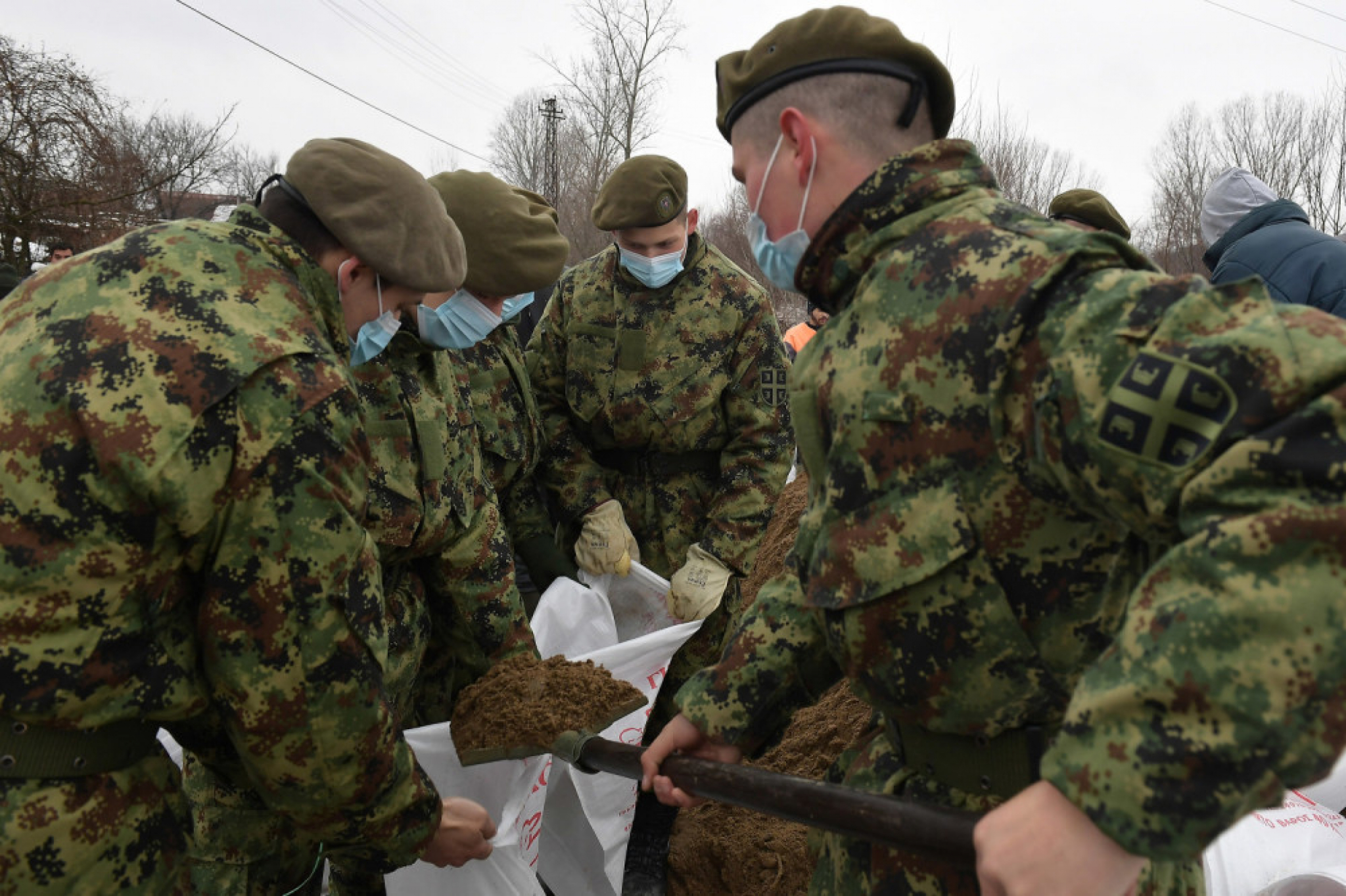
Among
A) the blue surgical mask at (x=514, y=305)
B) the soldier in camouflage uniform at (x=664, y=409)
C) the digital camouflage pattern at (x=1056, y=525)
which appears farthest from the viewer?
the soldier in camouflage uniform at (x=664, y=409)

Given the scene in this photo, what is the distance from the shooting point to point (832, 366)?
1.53 metres

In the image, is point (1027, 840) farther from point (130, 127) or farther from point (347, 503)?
point (130, 127)

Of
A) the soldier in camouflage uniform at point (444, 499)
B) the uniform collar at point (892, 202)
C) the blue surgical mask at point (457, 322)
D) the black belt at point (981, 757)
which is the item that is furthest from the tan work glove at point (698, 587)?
the uniform collar at point (892, 202)

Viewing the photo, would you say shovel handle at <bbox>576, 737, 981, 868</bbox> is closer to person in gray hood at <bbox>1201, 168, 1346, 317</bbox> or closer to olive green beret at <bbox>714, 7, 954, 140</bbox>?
olive green beret at <bbox>714, 7, 954, 140</bbox>

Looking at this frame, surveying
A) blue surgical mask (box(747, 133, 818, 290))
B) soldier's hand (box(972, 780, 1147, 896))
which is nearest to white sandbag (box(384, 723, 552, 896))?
blue surgical mask (box(747, 133, 818, 290))

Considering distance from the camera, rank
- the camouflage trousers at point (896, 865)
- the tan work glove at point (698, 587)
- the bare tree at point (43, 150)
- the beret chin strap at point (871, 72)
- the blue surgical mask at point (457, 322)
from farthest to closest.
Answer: the bare tree at point (43, 150)
the tan work glove at point (698, 587)
the blue surgical mask at point (457, 322)
the beret chin strap at point (871, 72)
the camouflage trousers at point (896, 865)

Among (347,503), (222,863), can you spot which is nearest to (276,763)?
(347,503)

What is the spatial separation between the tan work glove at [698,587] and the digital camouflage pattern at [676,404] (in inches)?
1.8

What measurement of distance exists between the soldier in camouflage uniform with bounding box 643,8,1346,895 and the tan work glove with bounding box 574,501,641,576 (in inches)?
69.7

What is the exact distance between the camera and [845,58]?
1.63 metres

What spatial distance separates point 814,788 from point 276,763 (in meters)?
0.91

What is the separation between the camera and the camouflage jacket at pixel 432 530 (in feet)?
8.41

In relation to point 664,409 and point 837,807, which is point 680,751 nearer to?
point 837,807

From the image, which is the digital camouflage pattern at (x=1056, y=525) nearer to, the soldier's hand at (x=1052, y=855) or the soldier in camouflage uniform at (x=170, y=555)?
the soldier's hand at (x=1052, y=855)
